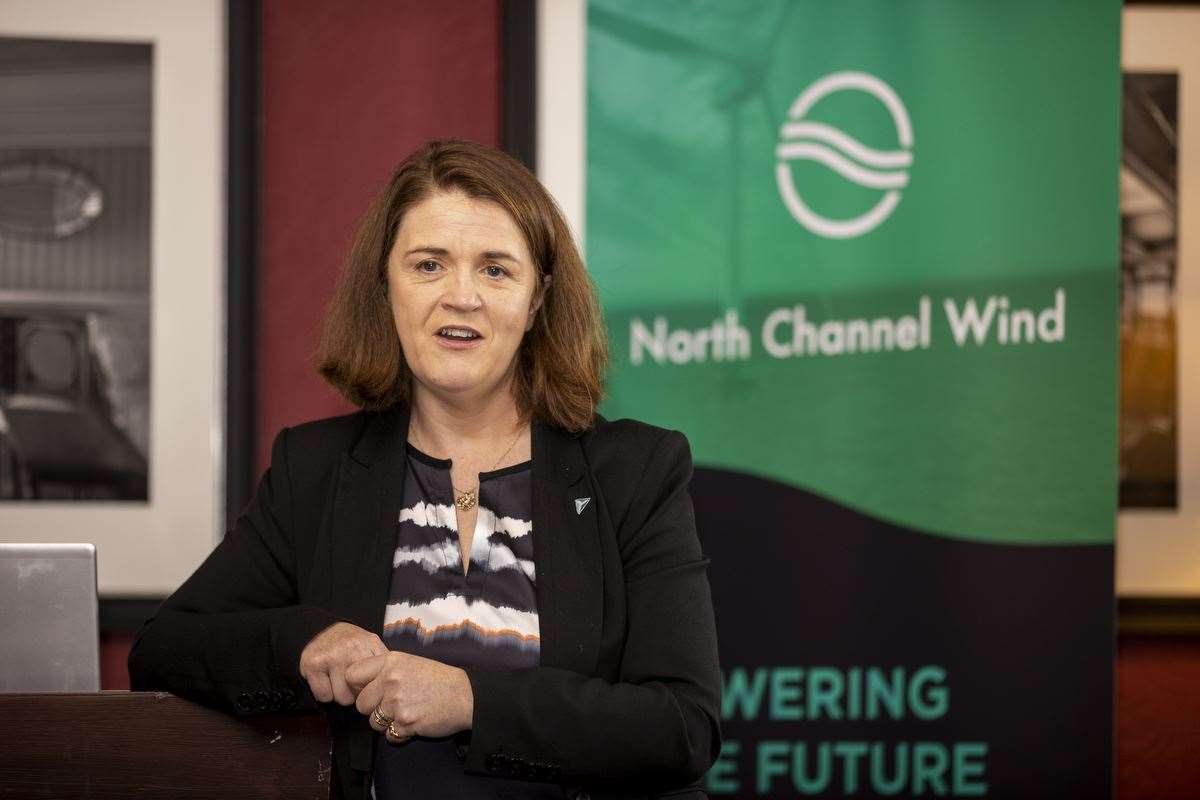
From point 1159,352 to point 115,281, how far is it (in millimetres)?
2364

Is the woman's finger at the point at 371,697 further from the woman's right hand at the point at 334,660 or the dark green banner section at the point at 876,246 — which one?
the dark green banner section at the point at 876,246

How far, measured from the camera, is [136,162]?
91.2 inches

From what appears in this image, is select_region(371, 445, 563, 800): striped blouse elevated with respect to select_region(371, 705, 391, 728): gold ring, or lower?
elevated

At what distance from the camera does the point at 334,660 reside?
48.6 inches

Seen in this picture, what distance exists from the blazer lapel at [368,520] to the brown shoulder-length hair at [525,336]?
83 millimetres

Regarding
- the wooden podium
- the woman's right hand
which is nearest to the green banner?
the woman's right hand

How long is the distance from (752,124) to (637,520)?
3.74ft

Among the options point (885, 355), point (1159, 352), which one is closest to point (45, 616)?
point (885, 355)

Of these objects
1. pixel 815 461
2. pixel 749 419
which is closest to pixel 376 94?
pixel 749 419

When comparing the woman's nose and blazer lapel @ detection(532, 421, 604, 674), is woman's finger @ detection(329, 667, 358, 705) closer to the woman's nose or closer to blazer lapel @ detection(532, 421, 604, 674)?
blazer lapel @ detection(532, 421, 604, 674)

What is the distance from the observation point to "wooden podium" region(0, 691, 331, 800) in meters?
1.09

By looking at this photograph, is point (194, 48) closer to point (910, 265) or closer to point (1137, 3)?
point (910, 265)

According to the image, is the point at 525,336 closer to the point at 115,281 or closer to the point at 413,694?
the point at 413,694

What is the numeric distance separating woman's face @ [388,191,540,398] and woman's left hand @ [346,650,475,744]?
397mm
